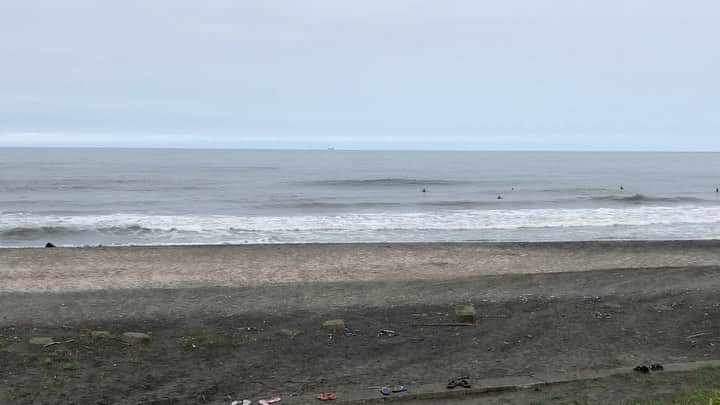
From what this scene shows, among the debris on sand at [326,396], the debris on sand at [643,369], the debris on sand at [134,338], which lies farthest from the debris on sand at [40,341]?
the debris on sand at [643,369]

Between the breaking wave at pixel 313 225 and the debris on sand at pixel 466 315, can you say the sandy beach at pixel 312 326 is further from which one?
the breaking wave at pixel 313 225

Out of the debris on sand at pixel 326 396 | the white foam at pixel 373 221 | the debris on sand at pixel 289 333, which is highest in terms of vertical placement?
the debris on sand at pixel 326 396

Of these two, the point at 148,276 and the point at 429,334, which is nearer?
the point at 429,334

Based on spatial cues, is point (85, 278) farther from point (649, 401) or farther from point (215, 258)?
point (649, 401)

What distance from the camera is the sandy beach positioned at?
7.07m

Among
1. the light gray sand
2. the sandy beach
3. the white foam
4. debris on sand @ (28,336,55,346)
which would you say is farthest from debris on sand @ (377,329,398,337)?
the white foam

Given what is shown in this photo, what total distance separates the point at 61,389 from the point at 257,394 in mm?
1944

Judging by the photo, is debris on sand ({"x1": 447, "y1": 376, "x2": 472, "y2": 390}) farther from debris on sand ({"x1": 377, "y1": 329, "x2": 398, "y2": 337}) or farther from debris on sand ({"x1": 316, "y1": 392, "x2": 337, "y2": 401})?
debris on sand ({"x1": 377, "y1": 329, "x2": 398, "y2": 337})

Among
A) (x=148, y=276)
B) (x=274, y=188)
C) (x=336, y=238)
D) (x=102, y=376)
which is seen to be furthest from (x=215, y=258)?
(x=274, y=188)

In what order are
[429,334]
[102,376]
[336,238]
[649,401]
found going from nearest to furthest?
[649,401]
[102,376]
[429,334]
[336,238]

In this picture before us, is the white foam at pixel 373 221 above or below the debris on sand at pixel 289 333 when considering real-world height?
below

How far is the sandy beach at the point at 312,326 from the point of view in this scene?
707cm

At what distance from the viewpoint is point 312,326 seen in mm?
9164

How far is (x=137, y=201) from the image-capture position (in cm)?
3688
